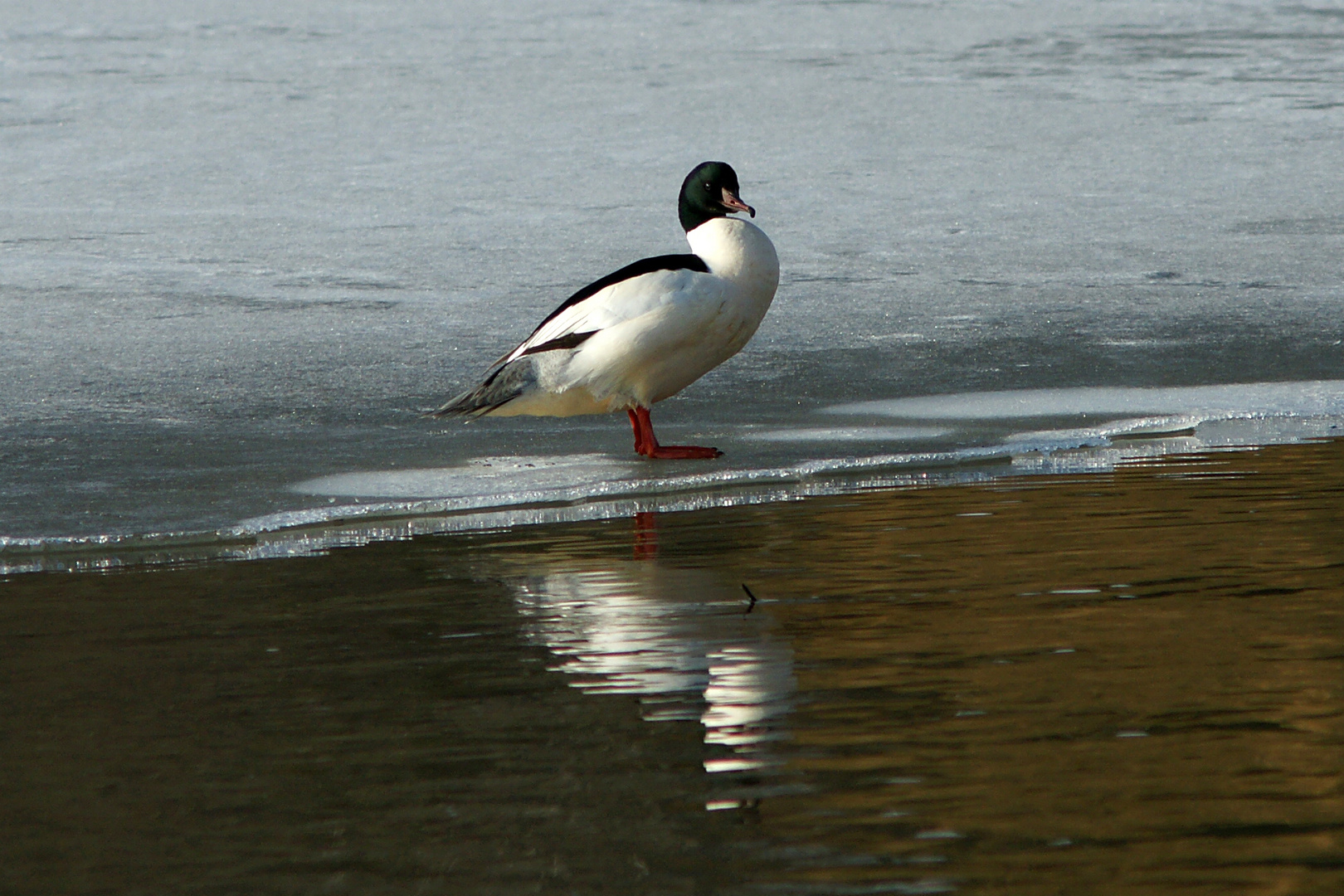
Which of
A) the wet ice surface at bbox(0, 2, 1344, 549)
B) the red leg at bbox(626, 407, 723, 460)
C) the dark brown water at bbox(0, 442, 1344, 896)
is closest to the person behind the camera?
the dark brown water at bbox(0, 442, 1344, 896)

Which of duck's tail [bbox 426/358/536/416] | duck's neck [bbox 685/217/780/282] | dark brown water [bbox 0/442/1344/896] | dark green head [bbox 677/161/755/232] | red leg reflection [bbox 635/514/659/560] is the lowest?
dark brown water [bbox 0/442/1344/896]

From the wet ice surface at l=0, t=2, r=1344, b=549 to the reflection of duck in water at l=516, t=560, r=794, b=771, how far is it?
3.47 feet

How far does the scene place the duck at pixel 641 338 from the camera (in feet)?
20.0

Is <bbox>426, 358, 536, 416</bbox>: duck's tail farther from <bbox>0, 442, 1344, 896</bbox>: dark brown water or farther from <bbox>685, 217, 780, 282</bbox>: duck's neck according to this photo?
<bbox>0, 442, 1344, 896</bbox>: dark brown water

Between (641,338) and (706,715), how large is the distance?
3.20 metres

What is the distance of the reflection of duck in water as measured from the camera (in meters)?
2.96

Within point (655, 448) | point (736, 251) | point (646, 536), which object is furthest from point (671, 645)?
point (736, 251)

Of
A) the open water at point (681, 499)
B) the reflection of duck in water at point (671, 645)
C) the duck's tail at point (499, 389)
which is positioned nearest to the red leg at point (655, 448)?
the open water at point (681, 499)

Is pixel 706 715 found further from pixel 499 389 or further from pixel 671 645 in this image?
pixel 499 389

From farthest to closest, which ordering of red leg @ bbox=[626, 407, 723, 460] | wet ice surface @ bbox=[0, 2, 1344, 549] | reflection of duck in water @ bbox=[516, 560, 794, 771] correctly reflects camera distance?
wet ice surface @ bbox=[0, 2, 1344, 549]
red leg @ bbox=[626, 407, 723, 460]
reflection of duck in water @ bbox=[516, 560, 794, 771]

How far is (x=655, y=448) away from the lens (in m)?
5.91

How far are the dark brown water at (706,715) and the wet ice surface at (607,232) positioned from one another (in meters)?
1.04

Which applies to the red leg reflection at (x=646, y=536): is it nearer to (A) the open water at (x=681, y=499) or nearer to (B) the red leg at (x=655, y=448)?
(A) the open water at (x=681, y=499)

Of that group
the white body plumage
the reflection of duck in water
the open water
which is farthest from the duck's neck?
the reflection of duck in water
